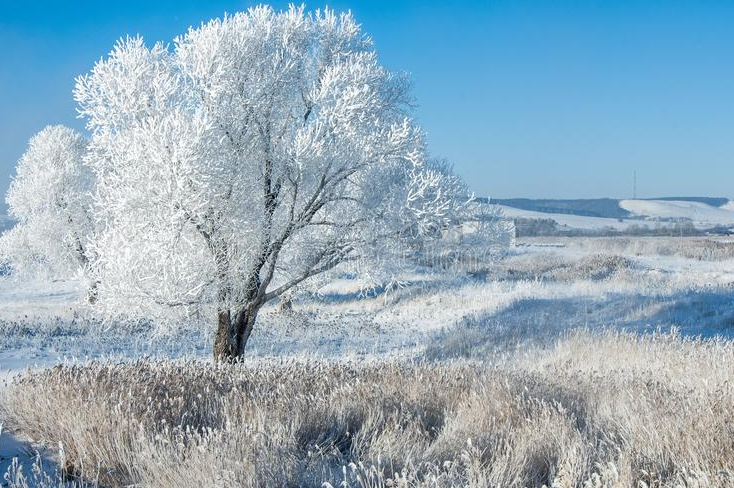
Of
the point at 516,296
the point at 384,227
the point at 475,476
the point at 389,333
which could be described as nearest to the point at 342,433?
the point at 475,476

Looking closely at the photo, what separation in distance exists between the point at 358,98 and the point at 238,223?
118 inches

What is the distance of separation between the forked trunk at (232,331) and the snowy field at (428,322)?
1.55 feet

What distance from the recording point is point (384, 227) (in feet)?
37.9

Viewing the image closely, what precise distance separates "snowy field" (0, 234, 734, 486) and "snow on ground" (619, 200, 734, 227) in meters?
118

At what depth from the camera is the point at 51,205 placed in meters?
27.2

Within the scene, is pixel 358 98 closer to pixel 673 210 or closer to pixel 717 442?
pixel 717 442

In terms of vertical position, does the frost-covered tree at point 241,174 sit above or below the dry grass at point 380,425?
above

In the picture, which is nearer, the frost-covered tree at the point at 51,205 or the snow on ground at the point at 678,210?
the frost-covered tree at the point at 51,205

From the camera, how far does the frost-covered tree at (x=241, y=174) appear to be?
969 cm

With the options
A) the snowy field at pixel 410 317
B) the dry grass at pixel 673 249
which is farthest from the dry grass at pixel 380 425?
the dry grass at pixel 673 249

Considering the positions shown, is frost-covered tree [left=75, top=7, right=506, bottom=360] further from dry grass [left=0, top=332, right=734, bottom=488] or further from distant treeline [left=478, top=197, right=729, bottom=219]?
distant treeline [left=478, top=197, right=729, bottom=219]

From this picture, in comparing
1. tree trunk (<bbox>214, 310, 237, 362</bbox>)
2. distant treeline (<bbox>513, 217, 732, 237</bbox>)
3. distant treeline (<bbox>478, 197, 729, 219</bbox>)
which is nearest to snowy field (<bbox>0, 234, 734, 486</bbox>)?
tree trunk (<bbox>214, 310, 237, 362</bbox>)

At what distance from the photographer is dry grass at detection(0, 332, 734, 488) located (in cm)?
397

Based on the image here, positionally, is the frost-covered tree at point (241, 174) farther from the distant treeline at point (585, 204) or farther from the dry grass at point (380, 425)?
the distant treeline at point (585, 204)
